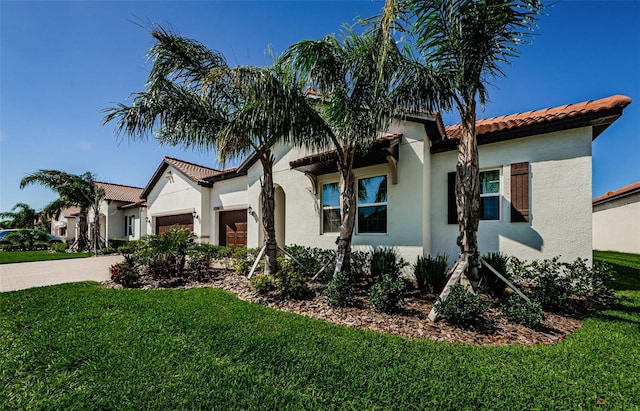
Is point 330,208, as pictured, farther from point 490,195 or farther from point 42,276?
point 42,276

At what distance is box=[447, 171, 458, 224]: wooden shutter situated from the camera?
28.8 ft

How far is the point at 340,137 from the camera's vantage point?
7.14 m

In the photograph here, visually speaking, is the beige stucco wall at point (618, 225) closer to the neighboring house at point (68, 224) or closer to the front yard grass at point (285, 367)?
the front yard grass at point (285, 367)

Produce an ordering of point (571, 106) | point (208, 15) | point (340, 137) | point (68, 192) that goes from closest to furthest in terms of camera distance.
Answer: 1. point (340, 137)
2. point (571, 106)
3. point (208, 15)
4. point (68, 192)

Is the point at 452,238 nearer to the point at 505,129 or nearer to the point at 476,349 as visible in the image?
the point at 505,129

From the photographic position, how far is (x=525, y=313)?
4.97 meters

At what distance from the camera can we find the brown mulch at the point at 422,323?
456 centimetres

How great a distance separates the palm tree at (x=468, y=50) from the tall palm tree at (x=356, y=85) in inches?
16.7

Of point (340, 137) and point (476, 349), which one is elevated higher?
point (340, 137)

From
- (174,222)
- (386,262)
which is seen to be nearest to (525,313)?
(386,262)

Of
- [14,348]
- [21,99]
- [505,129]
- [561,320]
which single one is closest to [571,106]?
[505,129]

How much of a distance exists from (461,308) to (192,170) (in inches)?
748

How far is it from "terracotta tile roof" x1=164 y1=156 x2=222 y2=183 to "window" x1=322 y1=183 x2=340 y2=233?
9.19 m

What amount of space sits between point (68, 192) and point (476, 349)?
88.2ft
